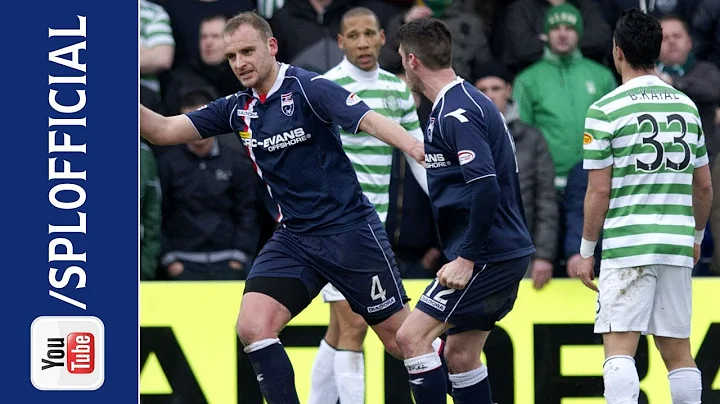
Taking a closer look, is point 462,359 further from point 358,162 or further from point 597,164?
point 358,162

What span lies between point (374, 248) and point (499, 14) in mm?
4240

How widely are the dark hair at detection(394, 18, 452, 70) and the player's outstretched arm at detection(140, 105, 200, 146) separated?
1.31 m

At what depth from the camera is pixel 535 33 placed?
416 inches

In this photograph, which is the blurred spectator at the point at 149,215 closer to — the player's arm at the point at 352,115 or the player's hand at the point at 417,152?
the player's arm at the point at 352,115

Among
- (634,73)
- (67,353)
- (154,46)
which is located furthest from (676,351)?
(154,46)

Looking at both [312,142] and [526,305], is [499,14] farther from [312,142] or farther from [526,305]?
[312,142]

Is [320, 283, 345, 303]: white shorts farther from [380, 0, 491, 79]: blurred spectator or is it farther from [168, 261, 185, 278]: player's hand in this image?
[380, 0, 491, 79]: blurred spectator

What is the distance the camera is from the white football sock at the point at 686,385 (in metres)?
7.07

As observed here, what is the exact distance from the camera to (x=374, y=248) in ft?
23.9

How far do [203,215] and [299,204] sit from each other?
261cm

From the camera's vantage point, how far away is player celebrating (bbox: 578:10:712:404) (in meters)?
6.88

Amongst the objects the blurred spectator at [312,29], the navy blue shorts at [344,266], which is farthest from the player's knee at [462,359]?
the blurred spectator at [312,29]

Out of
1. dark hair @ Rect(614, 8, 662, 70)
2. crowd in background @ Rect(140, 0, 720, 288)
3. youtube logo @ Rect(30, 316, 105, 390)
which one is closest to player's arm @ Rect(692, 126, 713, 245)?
dark hair @ Rect(614, 8, 662, 70)

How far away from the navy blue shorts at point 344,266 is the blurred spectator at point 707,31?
186 inches
